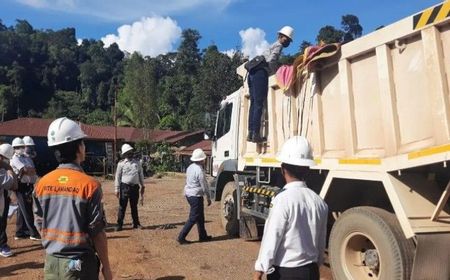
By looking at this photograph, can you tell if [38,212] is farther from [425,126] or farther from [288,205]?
[425,126]

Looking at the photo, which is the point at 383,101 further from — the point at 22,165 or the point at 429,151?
the point at 22,165

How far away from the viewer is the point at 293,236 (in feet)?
10.2

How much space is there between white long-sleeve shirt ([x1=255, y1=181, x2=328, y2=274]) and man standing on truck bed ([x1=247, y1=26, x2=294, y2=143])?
4.92 metres

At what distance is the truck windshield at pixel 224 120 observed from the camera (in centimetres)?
1016

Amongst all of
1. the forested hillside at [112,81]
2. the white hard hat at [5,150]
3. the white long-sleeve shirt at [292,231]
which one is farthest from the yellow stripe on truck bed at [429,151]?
the forested hillside at [112,81]

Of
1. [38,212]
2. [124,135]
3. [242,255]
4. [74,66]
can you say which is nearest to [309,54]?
[242,255]

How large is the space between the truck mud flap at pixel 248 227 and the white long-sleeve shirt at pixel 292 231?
6040mm

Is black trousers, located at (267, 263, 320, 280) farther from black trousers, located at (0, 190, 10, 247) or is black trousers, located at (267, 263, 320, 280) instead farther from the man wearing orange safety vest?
black trousers, located at (0, 190, 10, 247)

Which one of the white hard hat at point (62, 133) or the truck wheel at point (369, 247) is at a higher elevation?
the white hard hat at point (62, 133)

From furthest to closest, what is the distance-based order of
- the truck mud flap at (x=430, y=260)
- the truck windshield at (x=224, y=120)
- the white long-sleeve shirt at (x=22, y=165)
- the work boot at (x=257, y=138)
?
the truck windshield at (x=224, y=120) < the white long-sleeve shirt at (x=22, y=165) < the work boot at (x=257, y=138) < the truck mud flap at (x=430, y=260)

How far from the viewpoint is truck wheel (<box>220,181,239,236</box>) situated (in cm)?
971

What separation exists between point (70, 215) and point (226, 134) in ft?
23.7

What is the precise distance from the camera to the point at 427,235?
4809 millimetres

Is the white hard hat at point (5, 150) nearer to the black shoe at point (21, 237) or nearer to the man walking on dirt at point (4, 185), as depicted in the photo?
the man walking on dirt at point (4, 185)
